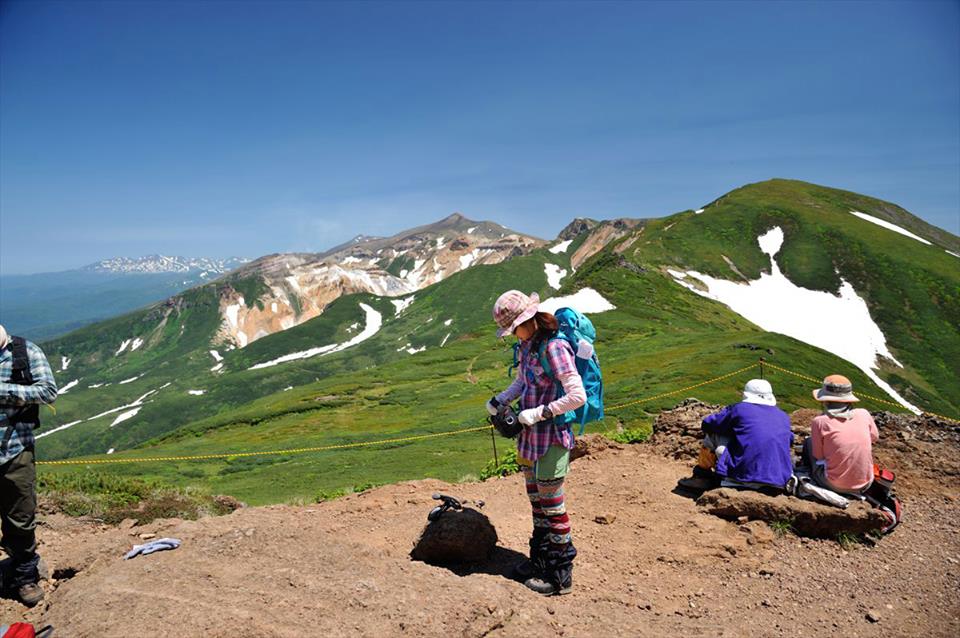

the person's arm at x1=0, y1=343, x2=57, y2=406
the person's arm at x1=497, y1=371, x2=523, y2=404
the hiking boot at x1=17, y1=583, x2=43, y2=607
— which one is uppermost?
the person's arm at x1=0, y1=343, x2=57, y2=406

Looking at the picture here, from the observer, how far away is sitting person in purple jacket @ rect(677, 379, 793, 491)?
774 cm

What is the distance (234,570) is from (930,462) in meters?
11.3

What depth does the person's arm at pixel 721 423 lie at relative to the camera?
26.7 ft

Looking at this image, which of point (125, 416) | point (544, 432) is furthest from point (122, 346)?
point (544, 432)

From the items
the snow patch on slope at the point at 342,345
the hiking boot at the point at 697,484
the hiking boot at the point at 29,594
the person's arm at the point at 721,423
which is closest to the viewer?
the hiking boot at the point at 29,594

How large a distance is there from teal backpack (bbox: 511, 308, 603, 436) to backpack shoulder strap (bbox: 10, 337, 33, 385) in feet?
18.7

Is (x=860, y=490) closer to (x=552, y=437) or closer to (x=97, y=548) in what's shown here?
(x=552, y=437)

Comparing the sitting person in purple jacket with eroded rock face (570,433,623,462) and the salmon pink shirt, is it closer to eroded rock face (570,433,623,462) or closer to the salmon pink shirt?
the salmon pink shirt

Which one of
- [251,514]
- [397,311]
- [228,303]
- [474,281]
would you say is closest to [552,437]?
[251,514]

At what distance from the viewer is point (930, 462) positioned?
9.18 metres

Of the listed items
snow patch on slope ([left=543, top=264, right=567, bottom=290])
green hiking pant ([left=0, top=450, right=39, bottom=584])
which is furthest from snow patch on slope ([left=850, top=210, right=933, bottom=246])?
green hiking pant ([left=0, top=450, right=39, bottom=584])

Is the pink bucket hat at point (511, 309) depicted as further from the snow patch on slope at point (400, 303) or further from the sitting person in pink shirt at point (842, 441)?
Answer: the snow patch on slope at point (400, 303)

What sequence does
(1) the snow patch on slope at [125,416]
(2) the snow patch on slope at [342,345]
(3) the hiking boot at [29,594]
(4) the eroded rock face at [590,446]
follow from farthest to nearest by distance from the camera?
1. (2) the snow patch on slope at [342,345]
2. (1) the snow patch on slope at [125,416]
3. (4) the eroded rock face at [590,446]
4. (3) the hiking boot at [29,594]

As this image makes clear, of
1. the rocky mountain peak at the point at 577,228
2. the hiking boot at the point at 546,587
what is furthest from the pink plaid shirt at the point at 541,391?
the rocky mountain peak at the point at 577,228
